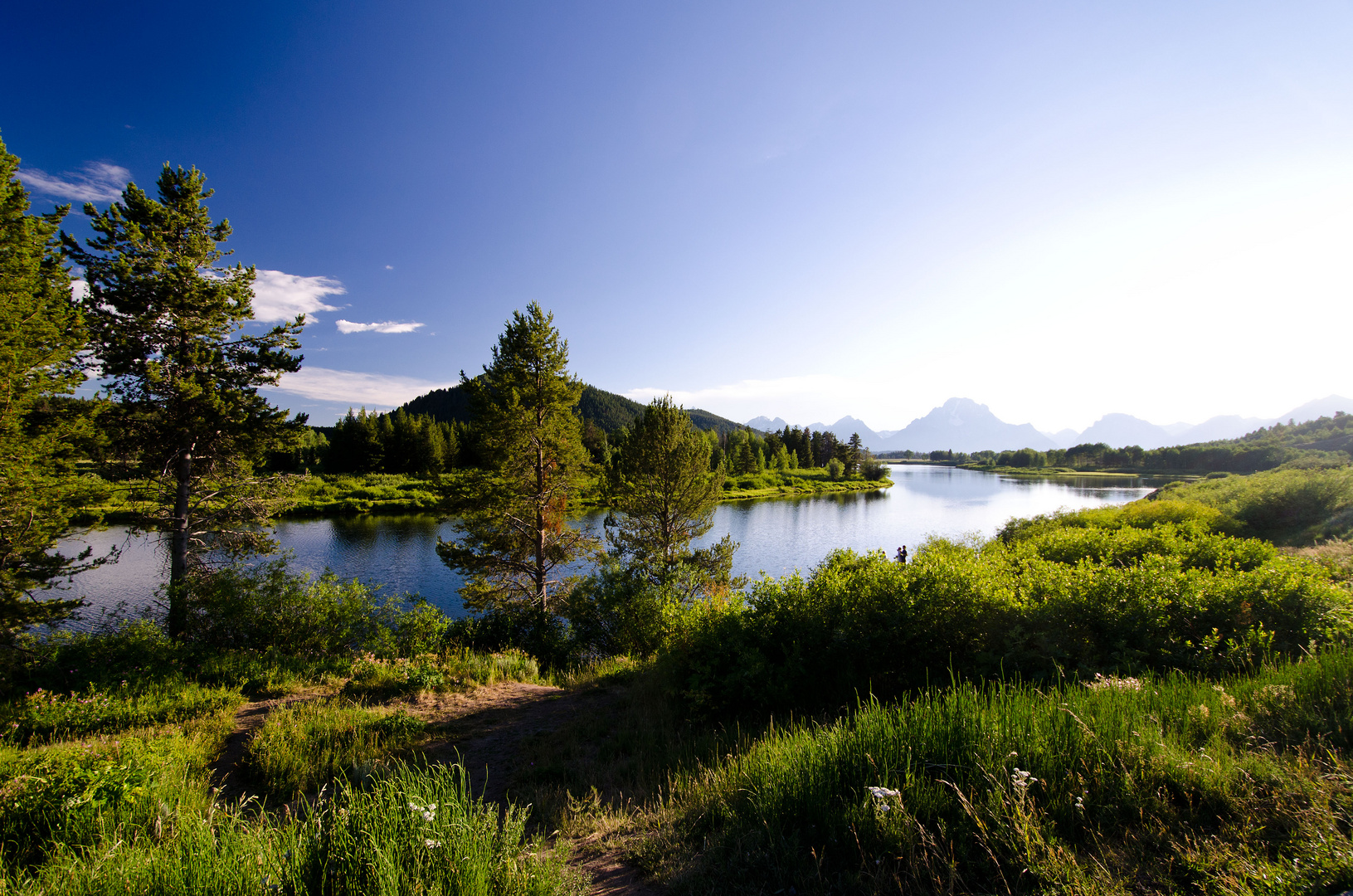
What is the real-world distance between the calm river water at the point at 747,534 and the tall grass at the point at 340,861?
36.2ft

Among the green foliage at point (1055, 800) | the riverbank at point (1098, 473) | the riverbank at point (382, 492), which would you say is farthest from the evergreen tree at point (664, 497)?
the riverbank at point (1098, 473)

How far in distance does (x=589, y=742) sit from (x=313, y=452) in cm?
10543

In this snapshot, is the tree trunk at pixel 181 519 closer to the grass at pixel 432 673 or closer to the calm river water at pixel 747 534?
the calm river water at pixel 747 534

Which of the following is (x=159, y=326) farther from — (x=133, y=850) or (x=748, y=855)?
(x=748, y=855)

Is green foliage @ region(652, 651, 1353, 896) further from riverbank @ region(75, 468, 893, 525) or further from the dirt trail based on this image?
riverbank @ region(75, 468, 893, 525)

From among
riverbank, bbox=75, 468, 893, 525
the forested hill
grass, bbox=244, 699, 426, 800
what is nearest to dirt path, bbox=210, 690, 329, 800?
grass, bbox=244, 699, 426, 800

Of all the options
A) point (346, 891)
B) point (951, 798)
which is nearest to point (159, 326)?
point (346, 891)

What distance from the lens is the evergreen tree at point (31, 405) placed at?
9.82 m

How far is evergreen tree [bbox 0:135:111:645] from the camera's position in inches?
387

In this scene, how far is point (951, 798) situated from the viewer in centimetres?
318

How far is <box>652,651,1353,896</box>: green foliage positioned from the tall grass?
1.39 meters

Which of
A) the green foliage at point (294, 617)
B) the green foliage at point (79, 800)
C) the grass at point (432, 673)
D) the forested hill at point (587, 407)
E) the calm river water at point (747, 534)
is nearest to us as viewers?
the green foliage at point (79, 800)

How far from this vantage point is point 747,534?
142 feet

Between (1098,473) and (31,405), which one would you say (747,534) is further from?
(1098,473)
